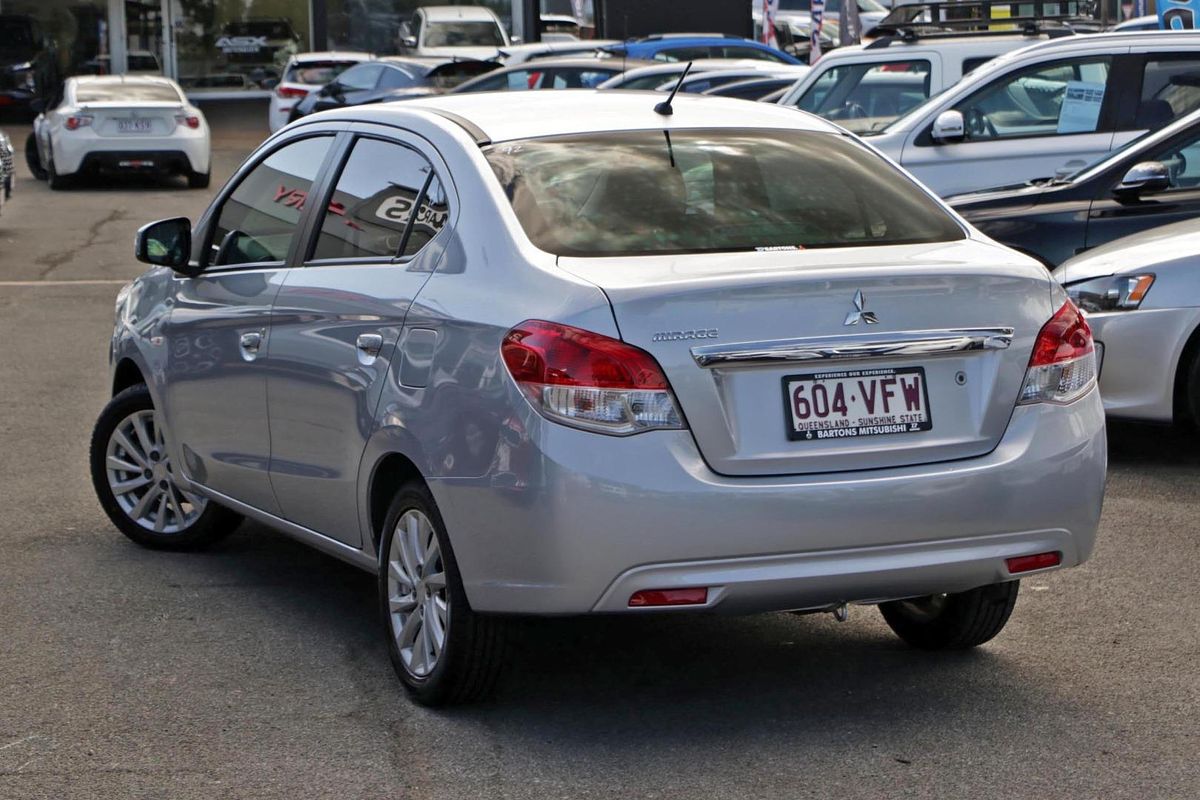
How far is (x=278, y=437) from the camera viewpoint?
228 inches

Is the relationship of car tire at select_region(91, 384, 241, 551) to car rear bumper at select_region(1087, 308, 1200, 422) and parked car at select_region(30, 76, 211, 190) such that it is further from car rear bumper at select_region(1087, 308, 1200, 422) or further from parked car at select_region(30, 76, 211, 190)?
parked car at select_region(30, 76, 211, 190)

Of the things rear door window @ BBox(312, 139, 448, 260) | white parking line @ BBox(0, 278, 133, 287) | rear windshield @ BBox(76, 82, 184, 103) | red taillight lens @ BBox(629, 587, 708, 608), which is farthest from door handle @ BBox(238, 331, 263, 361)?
rear windshield @ BBox(76, 82, 184, 103)

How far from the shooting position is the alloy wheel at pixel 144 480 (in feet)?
23.1

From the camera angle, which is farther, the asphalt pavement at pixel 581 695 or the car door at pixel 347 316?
the car door at pixel 347 316

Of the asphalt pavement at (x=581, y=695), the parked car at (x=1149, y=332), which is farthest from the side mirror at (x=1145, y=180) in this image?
the asphalt pavement at (x=581, y=695)

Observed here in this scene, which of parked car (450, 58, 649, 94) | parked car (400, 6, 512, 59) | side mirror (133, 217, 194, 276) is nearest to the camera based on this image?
side mirror (133, 217, 194, 276)

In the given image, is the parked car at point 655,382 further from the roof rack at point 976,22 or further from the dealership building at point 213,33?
the dealership building at point 213,33

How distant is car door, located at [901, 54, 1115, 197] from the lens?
12320mm

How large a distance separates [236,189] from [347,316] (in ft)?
4.65

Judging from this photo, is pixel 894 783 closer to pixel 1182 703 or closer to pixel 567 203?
pixel 1182 703

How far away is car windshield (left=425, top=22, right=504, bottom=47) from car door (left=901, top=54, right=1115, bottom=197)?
24681 mm

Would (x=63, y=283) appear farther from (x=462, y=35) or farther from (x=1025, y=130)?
(x=462, y=35)

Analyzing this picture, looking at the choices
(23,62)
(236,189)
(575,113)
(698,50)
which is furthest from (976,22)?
(23,62)

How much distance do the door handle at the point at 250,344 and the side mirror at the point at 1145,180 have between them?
5209 mm
